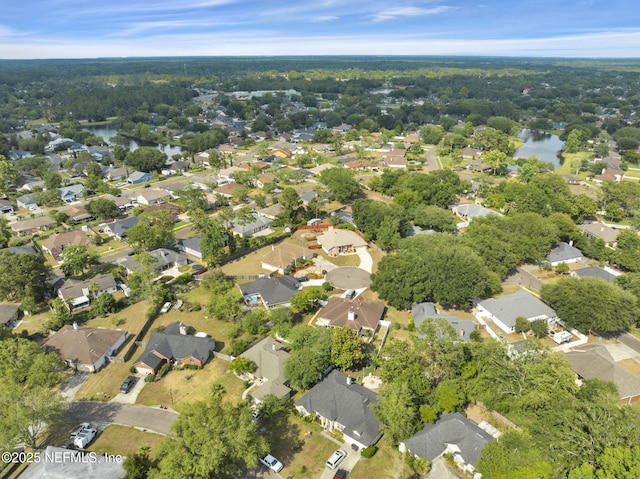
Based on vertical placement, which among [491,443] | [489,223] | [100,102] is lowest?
[491,443]

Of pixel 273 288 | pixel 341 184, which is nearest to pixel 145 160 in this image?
pixel 341 184

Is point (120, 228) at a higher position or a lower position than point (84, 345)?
higher

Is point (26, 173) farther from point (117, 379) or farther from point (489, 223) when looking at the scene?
point (489, 223)

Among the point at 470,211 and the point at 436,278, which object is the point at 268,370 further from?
the point at 470,211

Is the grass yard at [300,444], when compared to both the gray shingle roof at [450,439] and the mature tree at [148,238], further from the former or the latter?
the mature tree at [148,238]

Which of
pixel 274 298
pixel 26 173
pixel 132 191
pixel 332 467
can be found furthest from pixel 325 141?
pixel 332 467

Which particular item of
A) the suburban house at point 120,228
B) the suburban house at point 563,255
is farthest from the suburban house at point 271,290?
the suburban house at point 563,255
